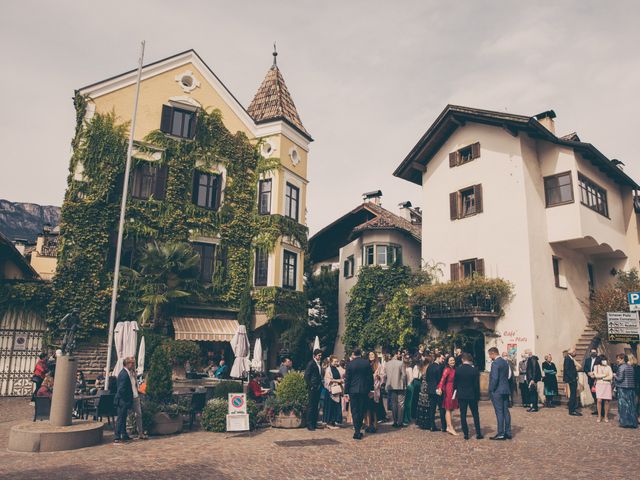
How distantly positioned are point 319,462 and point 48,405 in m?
7.40

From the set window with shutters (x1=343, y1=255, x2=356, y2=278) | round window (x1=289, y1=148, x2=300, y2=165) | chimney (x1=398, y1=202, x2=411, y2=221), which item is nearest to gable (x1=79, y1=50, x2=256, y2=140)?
round window (x1=289, y1=148, x2=300, y2=165)

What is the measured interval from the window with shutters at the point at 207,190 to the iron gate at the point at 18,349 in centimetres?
899

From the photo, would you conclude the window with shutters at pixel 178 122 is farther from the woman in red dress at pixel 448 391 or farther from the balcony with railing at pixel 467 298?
the woman in red dress at pixel 448 391

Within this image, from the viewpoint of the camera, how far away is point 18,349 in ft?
69.7

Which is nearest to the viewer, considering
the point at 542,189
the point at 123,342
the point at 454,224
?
the point at 123,342

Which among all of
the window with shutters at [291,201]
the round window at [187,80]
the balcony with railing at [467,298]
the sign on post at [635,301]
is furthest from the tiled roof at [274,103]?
the sign on post at [635,301]

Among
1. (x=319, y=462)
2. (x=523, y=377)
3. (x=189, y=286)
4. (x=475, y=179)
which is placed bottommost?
(x=319, y=462)

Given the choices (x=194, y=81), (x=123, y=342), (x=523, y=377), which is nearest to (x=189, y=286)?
(x=123, y=342)

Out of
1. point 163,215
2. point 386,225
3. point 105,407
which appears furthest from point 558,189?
point 105,407

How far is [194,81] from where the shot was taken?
27391mm

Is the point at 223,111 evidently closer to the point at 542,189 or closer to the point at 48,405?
the point at 542,189

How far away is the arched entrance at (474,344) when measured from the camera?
2389cm

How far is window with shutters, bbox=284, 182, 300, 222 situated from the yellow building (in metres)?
0.05

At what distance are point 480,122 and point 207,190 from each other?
13.9 m
